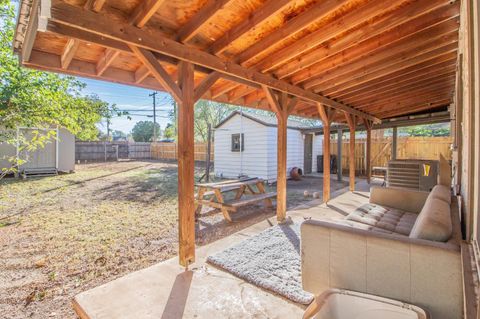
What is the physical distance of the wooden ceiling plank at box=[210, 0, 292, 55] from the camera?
204cm

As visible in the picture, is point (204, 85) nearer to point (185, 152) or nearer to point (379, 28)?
point (185, 152)

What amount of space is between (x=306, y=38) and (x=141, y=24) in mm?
1672

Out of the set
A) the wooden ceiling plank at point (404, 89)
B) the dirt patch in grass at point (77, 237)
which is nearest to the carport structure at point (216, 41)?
the wooden ceiling plank at point (404, 89)

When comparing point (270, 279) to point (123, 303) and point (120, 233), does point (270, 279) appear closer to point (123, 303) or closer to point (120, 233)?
point (123, 303)

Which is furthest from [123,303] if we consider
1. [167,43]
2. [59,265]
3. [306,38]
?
[306,38]

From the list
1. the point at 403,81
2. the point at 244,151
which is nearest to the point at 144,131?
the point at 244,151

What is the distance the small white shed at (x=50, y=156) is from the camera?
966 centimetres

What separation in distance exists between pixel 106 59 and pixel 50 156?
33.7ft

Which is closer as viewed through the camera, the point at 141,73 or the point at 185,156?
the point at 185,156

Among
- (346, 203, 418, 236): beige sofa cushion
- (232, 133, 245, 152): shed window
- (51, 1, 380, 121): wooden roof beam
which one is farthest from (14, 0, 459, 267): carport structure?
(232, 133, 245, 152): shed window

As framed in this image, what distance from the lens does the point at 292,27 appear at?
92.4 inches

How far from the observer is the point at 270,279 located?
2.32m

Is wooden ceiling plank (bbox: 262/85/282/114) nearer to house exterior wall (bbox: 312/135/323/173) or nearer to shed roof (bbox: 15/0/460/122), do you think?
shed roof (bbox: 15/0/460/122)

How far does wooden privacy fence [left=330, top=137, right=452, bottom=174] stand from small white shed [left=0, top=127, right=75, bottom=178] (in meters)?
13.0
